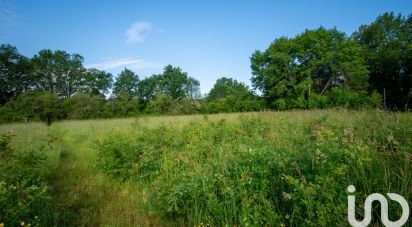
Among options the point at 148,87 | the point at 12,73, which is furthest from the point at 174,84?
the point at 12,73

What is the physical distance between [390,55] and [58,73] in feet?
217

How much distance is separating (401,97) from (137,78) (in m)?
52.1

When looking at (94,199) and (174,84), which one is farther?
(174,84)

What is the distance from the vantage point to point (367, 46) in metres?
32.4

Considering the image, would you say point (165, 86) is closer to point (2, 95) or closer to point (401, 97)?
point (2, 95)

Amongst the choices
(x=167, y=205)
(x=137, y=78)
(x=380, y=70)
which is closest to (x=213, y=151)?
(x=167, y=205)

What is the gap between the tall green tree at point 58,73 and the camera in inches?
2052

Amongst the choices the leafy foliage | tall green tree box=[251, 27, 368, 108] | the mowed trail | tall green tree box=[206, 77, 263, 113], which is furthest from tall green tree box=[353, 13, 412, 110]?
the mowed trail

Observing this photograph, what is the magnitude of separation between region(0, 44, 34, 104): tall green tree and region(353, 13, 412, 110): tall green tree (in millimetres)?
63804

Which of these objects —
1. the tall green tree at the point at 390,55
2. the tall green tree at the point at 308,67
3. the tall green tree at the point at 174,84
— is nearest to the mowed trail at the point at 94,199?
the tall green tree at the point at 308,67

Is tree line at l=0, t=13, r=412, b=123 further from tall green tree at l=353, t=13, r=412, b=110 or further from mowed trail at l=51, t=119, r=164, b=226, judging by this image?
mowed trail at l=51, t=119, r=164, b=226

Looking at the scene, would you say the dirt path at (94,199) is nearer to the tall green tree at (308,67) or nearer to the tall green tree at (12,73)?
the tall green tree at (308,67)

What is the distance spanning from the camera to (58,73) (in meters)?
53.3

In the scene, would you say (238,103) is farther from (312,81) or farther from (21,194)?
(21,194)
